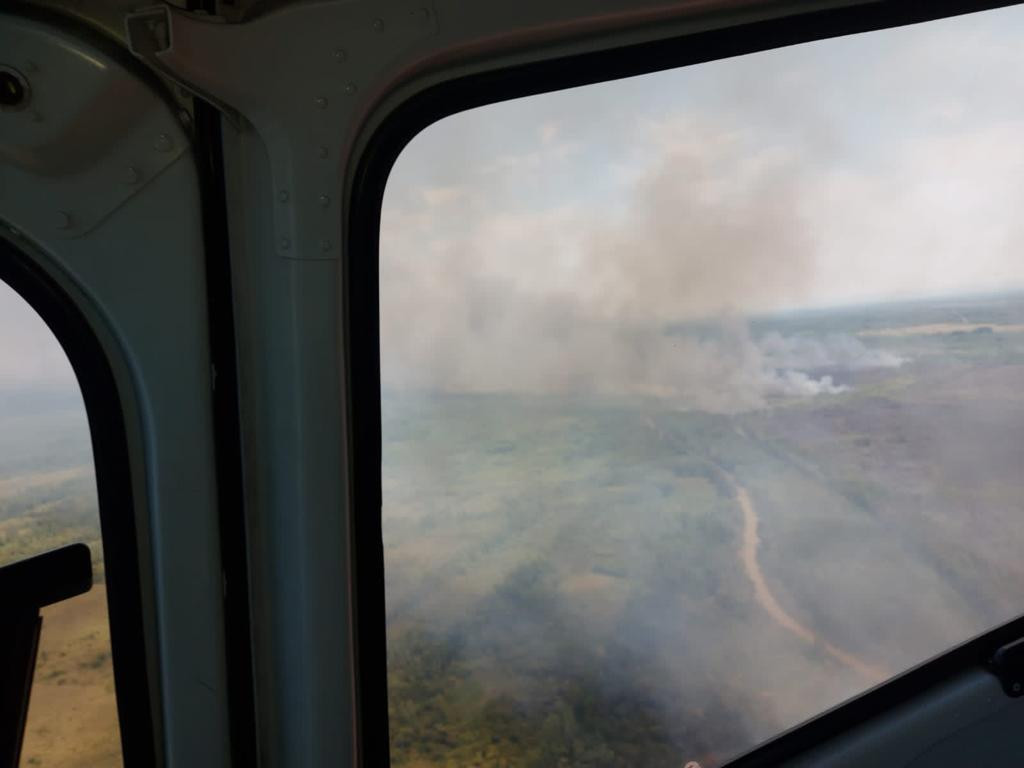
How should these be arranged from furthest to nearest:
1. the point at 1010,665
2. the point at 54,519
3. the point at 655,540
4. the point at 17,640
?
the point at 1010,665, the point at 655,540, the point at 54,519, the point at 17,640

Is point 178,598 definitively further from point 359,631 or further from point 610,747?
point 610,747

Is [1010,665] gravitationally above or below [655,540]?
below

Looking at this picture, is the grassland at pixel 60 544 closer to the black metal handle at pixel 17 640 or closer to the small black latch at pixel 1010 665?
the black metal handle at pixel 17 640

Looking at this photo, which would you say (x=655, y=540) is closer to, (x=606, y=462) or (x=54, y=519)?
(x=606, y=462)

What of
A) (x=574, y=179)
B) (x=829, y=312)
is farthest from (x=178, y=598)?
(x=829, y=312)

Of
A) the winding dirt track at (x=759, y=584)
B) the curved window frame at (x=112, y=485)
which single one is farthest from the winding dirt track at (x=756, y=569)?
the curved window frame at (x=112, y=485)

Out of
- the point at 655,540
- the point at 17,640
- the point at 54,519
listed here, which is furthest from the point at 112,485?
the point at 655,540
